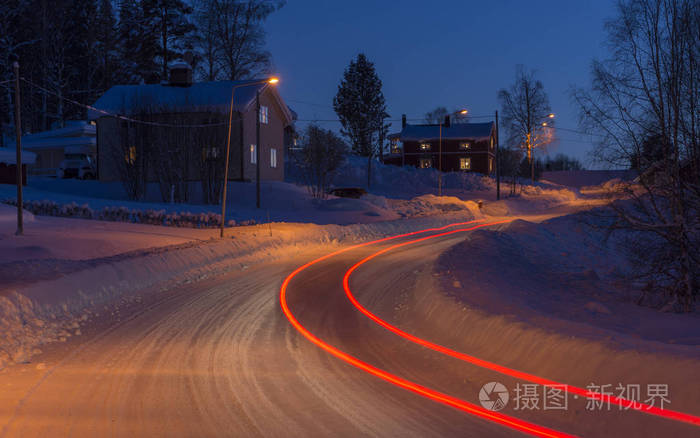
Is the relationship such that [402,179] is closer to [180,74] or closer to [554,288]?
[180,74]

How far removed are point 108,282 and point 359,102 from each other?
249 ft

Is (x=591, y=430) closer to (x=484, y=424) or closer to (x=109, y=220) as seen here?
(x=484, y=424)

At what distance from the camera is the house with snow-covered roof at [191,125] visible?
36594mm

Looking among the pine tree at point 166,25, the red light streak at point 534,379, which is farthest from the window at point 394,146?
the red light streak at point 534,379

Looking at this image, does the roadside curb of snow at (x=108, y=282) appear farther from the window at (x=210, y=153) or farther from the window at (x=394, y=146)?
the window at (x=394, y=146)

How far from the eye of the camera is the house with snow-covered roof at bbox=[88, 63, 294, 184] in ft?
120

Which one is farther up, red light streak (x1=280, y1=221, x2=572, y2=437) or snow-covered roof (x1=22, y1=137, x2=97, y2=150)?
snow-covered roof (x1=22, y1=137, x2=97, y2=150)

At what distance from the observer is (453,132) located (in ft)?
250

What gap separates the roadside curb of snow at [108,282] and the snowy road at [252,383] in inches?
35.3

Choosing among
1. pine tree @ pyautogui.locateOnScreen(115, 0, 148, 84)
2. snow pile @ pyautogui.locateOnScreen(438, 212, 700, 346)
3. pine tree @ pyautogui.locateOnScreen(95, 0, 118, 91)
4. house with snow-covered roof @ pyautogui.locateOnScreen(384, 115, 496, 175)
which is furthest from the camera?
house with snow-covered roof @ pyautogui.locateOnScreen(384, 115, 496, 175)

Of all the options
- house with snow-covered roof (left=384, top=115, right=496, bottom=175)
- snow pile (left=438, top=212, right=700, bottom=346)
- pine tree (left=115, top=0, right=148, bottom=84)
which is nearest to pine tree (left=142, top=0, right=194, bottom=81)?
pine tree (left=115, top=0, right=148, bottom=84)

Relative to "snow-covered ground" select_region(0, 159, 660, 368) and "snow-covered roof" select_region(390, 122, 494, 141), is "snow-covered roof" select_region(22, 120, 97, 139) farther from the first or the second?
"snow-covered roof" select_region(390, 122, 494, 141)

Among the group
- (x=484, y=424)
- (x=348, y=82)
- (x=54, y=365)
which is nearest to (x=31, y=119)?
(x=348, y=82)

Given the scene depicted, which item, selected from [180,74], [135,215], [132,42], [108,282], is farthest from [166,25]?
[108,282]
